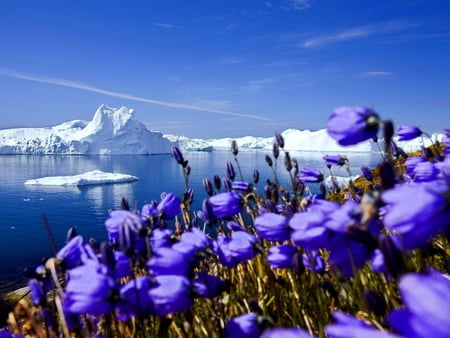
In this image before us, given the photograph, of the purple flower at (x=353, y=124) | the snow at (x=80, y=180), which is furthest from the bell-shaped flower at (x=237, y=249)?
the snow at (x=80, y=180)

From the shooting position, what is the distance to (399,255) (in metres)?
0.92

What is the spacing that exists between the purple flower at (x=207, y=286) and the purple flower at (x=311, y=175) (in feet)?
4.19

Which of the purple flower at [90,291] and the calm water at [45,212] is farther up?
the purple flower at [90,291]

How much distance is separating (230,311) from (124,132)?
73820 mm

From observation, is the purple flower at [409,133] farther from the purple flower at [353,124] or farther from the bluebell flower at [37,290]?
the bluebell flower at [37,290]

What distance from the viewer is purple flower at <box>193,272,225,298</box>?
1.43 m

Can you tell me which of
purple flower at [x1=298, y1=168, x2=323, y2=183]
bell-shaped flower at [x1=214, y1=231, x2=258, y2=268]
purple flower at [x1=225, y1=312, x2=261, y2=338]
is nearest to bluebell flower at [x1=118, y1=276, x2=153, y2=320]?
purple flower at [x1=225, y1=312, x2=261, y2=338]

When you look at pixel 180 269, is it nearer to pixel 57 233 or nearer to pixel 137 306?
pixel 137 306

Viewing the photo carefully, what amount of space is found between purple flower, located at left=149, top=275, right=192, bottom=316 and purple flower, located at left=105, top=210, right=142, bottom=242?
0.66ft

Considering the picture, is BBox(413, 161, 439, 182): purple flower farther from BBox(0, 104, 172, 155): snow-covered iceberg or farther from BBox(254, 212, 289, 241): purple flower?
BBox(0, 104, 172, 155): snow-covered iceberg

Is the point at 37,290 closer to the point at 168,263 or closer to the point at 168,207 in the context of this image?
the point at 168,263

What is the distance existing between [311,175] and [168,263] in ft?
4.99

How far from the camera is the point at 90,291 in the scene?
125 centimetres

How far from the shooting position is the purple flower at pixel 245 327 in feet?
3.87
